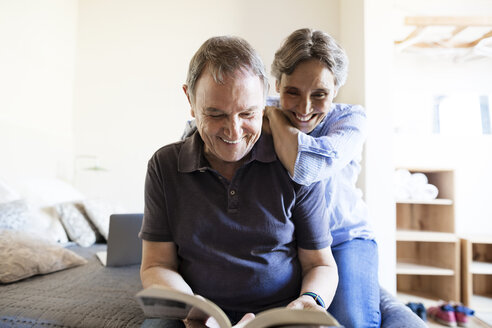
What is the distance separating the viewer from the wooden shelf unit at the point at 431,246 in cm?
285

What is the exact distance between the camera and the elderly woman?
115 centimetres

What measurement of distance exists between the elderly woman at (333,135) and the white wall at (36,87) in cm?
225

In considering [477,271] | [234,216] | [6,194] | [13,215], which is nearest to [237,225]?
[234,216]

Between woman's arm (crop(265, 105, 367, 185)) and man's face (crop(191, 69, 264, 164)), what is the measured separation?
107mm

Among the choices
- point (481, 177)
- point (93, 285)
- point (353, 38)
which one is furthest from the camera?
point (481, 177)

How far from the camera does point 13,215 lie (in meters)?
1.88

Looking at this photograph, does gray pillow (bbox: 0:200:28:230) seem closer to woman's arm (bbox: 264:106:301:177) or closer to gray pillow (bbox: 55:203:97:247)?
gray pillow (bbox: 55:203:97:247)

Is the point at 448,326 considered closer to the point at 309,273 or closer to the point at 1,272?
the point at 309,273

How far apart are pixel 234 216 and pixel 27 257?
1143 millimetres

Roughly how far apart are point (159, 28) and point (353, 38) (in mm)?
2022

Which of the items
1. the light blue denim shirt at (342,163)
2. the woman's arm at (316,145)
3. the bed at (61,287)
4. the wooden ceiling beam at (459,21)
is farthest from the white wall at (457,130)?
the bed at (61,287)

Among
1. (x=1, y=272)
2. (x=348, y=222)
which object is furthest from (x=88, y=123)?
(x=348, y=222)

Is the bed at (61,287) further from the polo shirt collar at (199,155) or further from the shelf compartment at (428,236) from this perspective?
the shelf compartment at (428,236)

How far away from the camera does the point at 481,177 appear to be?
3.31m
